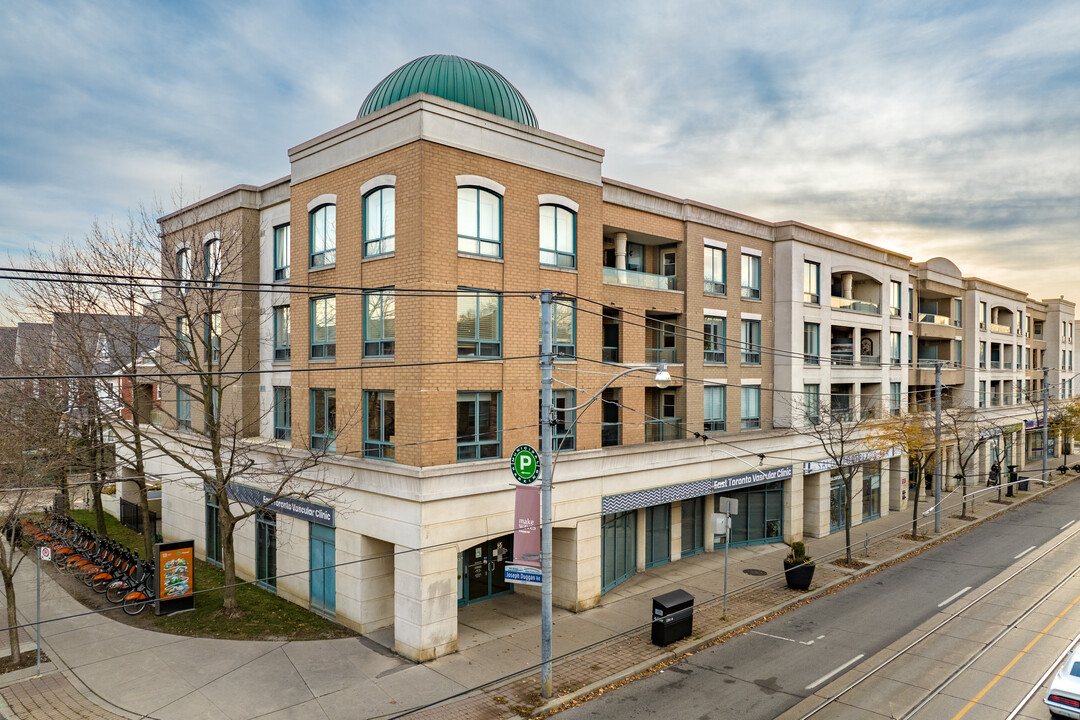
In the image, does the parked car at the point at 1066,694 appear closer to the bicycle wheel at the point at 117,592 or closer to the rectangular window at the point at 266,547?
the rectangular window at the point at 266,547

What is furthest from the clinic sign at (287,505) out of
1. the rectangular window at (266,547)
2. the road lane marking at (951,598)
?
the road lane marking at (951,598)

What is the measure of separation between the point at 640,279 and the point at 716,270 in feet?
15.2

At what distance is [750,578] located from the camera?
24.5 meters

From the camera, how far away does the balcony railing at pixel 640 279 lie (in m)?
24.5

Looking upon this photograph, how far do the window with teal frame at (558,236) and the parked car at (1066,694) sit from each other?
15.6 meters

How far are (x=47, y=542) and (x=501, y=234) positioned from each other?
2134 cm

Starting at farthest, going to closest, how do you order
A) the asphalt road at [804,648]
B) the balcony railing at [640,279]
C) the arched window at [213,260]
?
Answer: the balcony railing at [640,279]
the arched window at [213,260]
the asphalt road at [804,648]

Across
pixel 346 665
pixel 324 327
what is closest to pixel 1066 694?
pixel 346 665

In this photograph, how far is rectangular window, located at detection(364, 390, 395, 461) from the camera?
731 inches

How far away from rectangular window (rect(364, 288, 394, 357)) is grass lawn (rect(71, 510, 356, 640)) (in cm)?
783

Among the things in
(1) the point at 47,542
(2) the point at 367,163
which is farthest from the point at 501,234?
(1) the point at 47,542

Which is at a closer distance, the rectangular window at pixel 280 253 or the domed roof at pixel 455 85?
the domed roof at pixel 455 85

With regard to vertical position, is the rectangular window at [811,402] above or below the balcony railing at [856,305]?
below

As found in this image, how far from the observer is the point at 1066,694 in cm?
1293
